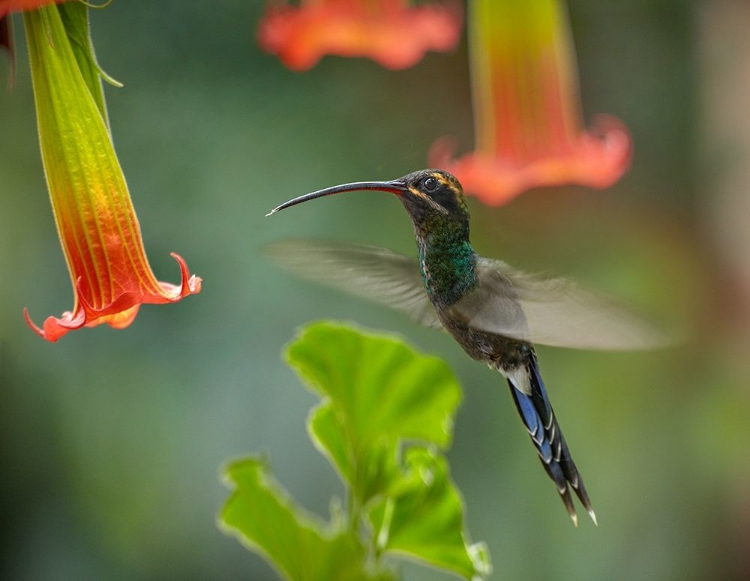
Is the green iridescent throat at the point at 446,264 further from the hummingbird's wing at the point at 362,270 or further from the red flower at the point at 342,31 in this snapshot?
the red flower at the point at 342,31

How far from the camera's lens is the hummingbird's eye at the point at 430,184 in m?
0.61

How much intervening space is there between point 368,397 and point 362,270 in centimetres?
10

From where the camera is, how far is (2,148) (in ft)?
4.72

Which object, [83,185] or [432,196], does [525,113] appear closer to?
[432,196]

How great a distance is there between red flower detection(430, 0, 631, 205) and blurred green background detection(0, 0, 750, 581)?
18.9 inches

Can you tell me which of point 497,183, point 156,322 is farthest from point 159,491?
point 497,183

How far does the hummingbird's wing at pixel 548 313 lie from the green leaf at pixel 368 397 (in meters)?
0.05

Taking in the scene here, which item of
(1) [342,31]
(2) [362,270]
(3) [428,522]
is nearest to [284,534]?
(3) [428,522]

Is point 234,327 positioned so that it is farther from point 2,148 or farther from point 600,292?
point 600,292

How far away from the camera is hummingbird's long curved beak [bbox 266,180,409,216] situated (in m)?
0.52

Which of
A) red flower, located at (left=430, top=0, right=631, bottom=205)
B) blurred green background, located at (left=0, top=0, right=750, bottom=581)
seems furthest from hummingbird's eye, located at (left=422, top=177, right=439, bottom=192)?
blurred green background, located at (left=0, top=0, right=750, bottom=581)

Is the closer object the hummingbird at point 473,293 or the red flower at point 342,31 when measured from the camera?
the hummingbird at point 473,293

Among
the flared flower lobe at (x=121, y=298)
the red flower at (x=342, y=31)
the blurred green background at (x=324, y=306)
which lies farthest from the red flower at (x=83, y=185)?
the blurred green background at (x=324, y=306)

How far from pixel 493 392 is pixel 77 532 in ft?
2.03
